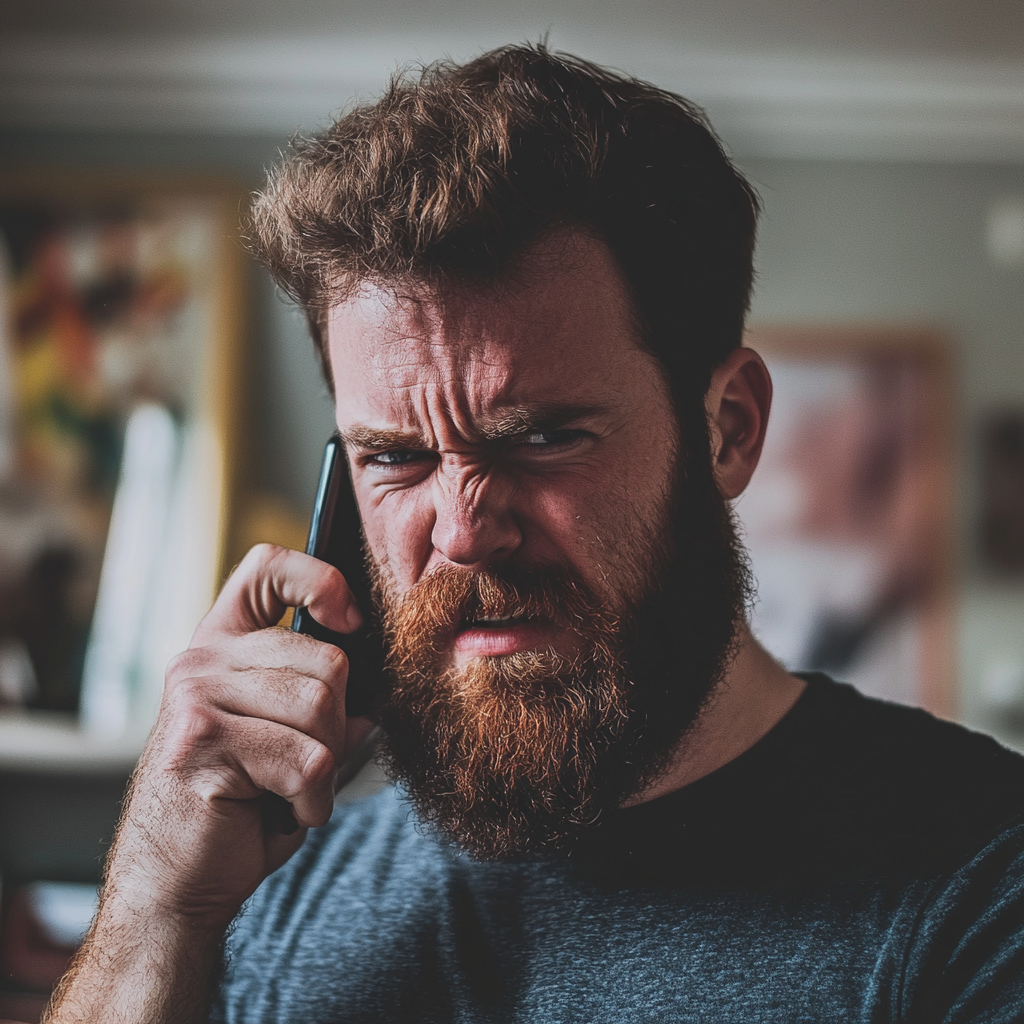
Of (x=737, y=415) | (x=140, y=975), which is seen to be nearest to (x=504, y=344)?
(x=737, y=415)

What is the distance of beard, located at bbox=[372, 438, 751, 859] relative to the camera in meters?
0.85

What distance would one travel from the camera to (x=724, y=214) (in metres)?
0.96

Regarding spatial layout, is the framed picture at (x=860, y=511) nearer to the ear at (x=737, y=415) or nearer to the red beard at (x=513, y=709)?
the ear at (x=737, y=415)

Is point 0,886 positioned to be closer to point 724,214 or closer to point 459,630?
point 459,630

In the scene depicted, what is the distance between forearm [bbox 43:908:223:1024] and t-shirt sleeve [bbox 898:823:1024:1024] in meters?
0.58

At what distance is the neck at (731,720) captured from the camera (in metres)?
0.90

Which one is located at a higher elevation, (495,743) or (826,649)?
(495,743)

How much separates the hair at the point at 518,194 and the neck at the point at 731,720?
0.28 metres

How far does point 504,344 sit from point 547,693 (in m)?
0.30

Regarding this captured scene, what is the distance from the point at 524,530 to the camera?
848 millimetres

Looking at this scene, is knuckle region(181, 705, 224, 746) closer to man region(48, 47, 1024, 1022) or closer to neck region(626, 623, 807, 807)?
man region(48, 47, 1024, 1022)

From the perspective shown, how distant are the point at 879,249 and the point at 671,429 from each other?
2.45m

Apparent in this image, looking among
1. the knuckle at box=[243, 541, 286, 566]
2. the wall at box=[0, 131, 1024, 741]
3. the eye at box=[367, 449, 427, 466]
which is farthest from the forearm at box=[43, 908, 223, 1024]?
the wall at box=[0, 131, 1024, 741]

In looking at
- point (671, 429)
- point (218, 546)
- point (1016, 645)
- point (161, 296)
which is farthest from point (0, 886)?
point (1016, 645)
